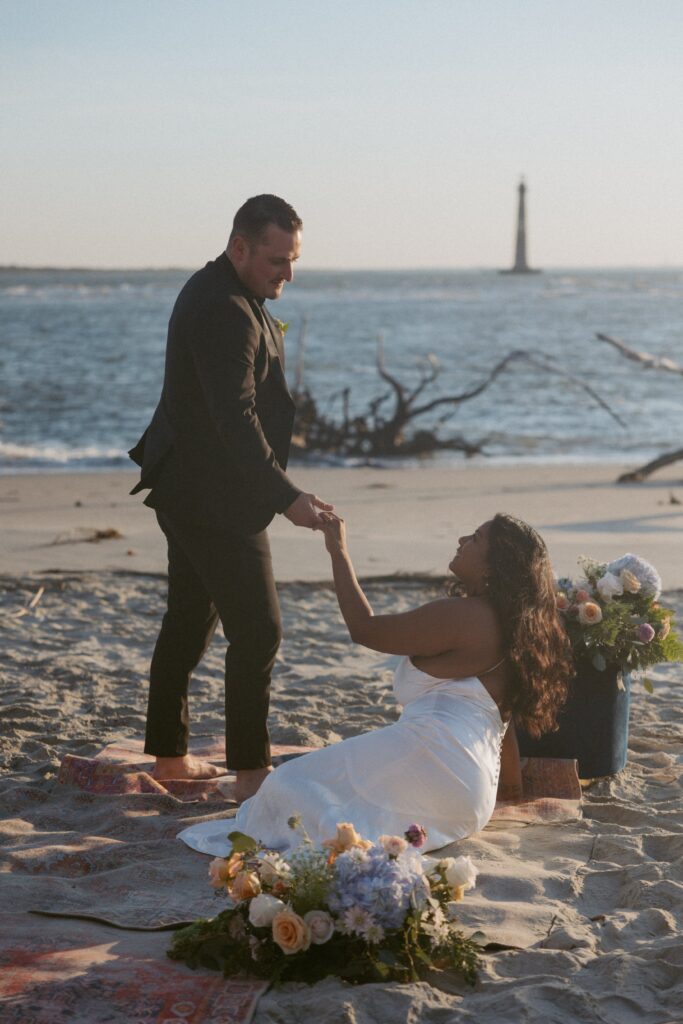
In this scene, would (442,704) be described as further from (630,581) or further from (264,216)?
(264,216)

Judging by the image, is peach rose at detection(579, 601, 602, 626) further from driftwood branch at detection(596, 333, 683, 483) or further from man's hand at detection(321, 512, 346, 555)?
driftwood branch at detection(596, 333, 683, 483)

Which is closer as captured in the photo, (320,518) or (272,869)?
(272,869)

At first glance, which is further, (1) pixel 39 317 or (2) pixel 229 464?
(1) pixel 39 317

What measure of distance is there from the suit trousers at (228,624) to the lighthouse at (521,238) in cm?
11877

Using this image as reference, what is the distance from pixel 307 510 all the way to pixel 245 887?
1.36 metres

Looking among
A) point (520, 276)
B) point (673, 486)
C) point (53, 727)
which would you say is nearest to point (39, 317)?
point (673, 486)

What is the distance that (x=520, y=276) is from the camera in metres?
162

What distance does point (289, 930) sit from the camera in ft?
10.5

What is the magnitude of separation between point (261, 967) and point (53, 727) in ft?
8.67

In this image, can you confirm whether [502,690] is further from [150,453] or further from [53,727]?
[53,727]

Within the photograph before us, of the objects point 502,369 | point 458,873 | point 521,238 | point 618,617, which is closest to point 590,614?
point 618,617

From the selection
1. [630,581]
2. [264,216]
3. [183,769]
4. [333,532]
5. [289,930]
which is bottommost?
[183,769]

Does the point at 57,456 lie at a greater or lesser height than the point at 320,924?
lesser

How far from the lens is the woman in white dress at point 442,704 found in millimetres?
4082
